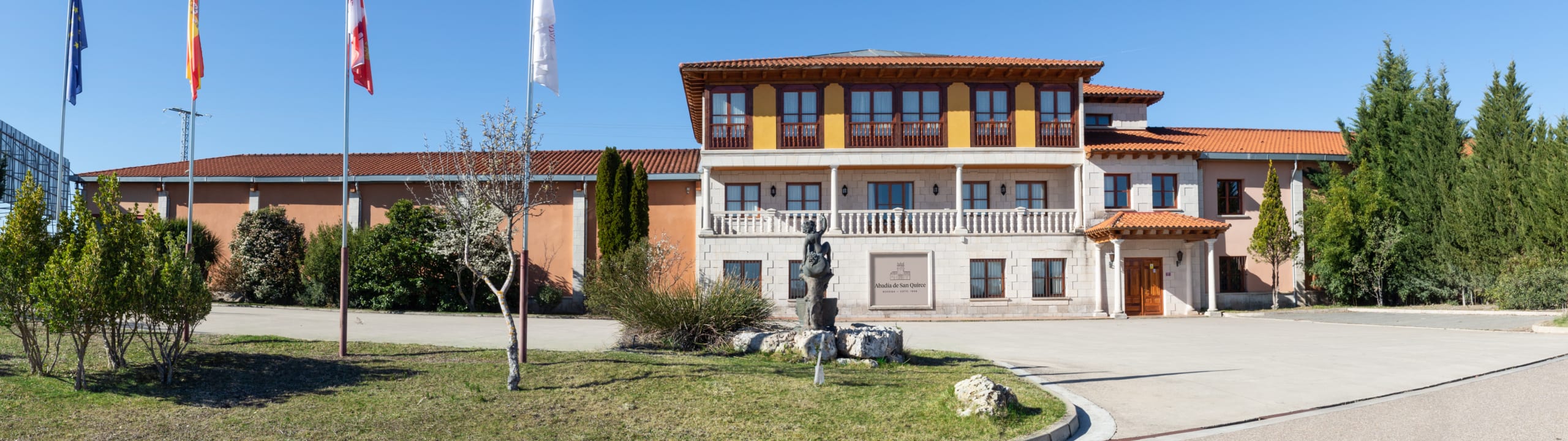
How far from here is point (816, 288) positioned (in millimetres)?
12602

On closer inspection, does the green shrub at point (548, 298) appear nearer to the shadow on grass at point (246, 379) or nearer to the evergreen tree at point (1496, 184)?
the shadow on grass at point (246, 379)

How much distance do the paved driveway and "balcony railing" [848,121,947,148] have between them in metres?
6.53

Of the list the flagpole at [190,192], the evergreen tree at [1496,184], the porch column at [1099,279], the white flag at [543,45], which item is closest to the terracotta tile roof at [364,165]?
the flagpole at [190,192]

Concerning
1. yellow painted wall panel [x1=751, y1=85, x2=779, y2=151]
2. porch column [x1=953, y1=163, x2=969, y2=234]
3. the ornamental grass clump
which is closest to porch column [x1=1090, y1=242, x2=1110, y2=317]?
porch column [x1=953, y1=163, x2=969, y2=234]

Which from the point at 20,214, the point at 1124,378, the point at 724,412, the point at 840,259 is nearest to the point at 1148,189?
the point at 840,259

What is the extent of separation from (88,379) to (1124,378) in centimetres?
1131

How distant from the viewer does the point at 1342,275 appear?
25422 mm

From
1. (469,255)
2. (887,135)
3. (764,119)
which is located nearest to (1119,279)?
(887,135)

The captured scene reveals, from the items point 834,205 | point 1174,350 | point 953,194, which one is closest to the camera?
point 1174,350

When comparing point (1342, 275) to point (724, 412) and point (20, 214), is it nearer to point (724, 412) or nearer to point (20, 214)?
point (724, 412)

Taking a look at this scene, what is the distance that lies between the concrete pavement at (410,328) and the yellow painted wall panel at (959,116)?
1115 cm

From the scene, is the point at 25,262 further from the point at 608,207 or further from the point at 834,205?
the point at 834,205

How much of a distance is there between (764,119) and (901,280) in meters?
5.94

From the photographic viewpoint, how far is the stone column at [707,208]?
24812 mm
